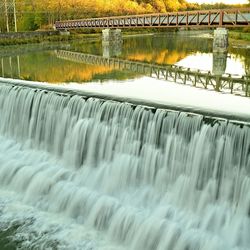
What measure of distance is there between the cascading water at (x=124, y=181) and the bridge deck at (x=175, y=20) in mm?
20291

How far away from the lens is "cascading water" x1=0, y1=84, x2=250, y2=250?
8.73 m

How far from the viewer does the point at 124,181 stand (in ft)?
34.5

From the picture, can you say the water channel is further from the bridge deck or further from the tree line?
the tree line

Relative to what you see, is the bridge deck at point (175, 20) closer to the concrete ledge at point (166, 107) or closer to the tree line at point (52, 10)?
the tree line at point (52, 10)

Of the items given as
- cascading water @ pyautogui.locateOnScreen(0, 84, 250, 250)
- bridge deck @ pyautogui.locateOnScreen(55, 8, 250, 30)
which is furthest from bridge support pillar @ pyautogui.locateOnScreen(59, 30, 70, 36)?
cascading water @ pyautogui.locateOnScreen(0, 84, 250, 250)

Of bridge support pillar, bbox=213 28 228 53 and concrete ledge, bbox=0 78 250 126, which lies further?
bridge support pillar, bbox=213 28 228 53

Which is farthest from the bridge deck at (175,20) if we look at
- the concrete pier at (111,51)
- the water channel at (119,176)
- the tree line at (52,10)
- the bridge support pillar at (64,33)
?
the water channel at (119,176)

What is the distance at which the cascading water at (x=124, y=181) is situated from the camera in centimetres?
873

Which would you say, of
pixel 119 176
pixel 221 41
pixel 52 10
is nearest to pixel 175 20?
pixel 221 41

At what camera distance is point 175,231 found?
8742mm

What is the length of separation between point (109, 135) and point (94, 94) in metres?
1.63

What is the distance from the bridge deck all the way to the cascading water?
20291mm

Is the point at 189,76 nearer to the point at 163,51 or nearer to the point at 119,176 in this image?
the point at 119,176

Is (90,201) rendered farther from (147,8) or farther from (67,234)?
(147,8)
